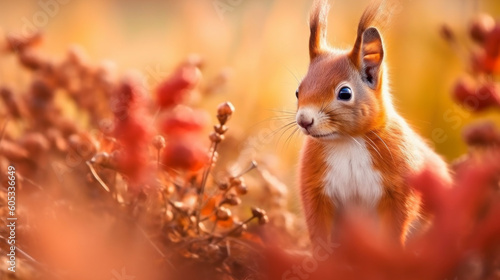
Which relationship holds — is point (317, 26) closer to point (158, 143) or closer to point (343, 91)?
point (343, 91)

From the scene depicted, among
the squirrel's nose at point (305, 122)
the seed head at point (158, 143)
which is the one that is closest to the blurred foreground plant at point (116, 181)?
the seed head at point (158, 143)

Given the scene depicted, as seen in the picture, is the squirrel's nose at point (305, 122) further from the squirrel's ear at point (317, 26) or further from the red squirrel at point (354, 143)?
the squirrel's ear at point (317, 26)

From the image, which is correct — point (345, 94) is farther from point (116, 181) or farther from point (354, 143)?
point (116, 181)

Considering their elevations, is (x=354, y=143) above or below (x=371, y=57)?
below

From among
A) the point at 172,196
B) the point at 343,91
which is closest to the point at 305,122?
the point at 343,91

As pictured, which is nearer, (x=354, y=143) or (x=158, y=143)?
(x=158, y=143)

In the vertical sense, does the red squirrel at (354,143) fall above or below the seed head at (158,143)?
below

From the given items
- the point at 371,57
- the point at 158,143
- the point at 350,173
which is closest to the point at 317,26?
the point at 371,57
